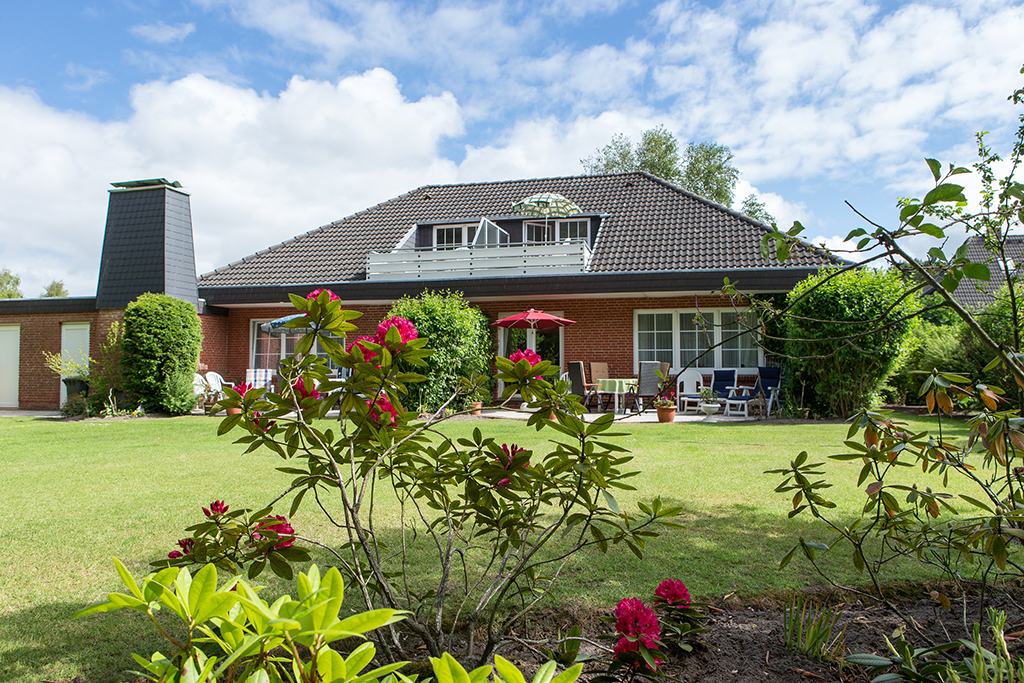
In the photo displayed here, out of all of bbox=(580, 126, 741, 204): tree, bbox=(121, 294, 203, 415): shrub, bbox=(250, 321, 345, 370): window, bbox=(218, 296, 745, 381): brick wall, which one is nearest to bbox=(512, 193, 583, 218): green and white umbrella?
bbox=(218, 296, 745, 381): brick wall

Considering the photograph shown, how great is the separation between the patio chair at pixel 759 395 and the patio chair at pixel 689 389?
0.85 m

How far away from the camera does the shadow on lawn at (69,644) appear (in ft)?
6.73

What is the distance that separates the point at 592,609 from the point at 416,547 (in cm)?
138

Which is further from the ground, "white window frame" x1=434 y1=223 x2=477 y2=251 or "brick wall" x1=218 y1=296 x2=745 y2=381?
"white window frame" x1=434 y1=223 x2=477 y2=251

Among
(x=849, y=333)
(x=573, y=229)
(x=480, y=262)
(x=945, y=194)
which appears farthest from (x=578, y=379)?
(x=945, y=194)

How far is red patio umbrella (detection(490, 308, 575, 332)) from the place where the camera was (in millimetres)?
13133

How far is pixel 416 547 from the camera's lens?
3619 millimetres

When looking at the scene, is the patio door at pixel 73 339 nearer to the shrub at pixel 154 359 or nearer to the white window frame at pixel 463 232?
the shrub at pixel 154 359

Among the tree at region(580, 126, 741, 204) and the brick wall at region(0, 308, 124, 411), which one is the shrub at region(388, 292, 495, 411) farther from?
the tree at region(580, 126, 741, 204)

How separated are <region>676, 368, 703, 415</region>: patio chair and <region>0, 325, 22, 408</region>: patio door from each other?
18.2m

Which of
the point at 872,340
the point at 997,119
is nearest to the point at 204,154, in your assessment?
the point at 872,340

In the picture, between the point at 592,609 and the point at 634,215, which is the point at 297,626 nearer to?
the point at 592,609

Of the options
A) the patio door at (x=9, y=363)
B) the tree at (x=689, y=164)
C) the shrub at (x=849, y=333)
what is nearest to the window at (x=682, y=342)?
the shrub at (x=849, y=333)

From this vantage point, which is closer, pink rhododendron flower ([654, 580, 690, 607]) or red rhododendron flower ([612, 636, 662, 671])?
red rhododendron flower ([612, 636, 662, 671])
